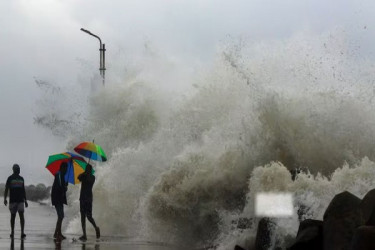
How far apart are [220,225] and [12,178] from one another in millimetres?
4579

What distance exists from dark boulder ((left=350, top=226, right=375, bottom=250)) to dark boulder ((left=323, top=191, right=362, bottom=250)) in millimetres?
1096

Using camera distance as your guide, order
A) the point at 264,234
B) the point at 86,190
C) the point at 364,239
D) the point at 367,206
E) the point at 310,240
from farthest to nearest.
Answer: the point at 86,190 < the point at 264,234 < the point at 310,240 < the point at 367,206 < the point at 364,239

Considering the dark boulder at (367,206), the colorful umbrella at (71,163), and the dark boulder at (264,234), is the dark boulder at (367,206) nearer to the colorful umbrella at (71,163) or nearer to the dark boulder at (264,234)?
the dark boulder at (264,234)

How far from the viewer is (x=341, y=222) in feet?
34.1

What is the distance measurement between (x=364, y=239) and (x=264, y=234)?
337 centimetres

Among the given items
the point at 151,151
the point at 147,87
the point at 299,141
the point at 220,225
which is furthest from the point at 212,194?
the point at 147,87

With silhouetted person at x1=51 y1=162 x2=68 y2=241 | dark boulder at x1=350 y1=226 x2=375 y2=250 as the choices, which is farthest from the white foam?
silhouetted person at x1=51 y1=162 x2=68 y2=241

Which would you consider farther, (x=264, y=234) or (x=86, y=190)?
(x=86, y=190)

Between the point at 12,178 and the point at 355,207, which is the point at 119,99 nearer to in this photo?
the point at 12,178

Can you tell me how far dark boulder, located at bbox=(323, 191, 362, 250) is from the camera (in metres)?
10.3

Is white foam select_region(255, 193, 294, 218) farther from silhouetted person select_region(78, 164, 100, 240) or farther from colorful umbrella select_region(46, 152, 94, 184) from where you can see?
colorful umbrella select_region(46, 152, 94, 184)

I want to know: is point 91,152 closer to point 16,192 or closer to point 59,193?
point 59,193

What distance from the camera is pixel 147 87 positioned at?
30.6m

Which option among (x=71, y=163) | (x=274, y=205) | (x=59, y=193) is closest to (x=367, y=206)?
(x=274, y=205)
